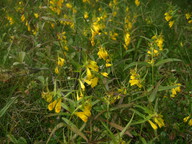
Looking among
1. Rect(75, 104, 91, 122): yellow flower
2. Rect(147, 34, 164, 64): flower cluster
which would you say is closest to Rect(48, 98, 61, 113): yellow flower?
Rect(75, 104, 91, 122): yellow flower

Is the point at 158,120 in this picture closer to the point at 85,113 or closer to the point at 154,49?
the point at 85,113

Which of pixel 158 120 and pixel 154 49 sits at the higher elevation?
pixel 154 49

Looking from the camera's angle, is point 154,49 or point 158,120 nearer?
point 158,120

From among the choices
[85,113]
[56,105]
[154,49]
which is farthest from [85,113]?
[154,49]

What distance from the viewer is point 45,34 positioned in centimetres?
238

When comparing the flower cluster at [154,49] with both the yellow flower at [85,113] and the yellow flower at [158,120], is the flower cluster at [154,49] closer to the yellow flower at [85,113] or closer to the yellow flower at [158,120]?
the yellow flower at [158,120]

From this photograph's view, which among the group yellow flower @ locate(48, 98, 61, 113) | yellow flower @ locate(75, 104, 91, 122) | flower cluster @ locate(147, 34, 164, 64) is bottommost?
yellow flower @ locate(75, 104, 91, 122)

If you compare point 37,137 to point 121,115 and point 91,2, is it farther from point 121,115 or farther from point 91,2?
point 91,2

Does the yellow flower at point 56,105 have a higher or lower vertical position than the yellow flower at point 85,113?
higher

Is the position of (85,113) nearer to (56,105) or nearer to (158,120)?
(56,105)

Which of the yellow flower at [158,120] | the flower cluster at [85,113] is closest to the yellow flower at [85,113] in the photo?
the flower cluster at [85,113]

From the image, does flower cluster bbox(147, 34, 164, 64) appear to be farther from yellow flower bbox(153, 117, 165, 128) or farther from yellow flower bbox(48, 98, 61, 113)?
yellow flower bbox(48, 98, 61, 113)

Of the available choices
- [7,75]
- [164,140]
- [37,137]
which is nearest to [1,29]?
[7,75]

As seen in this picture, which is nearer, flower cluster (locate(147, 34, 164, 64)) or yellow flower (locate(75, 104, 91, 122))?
yellow flower (locate(75, 104, 91, 122))
